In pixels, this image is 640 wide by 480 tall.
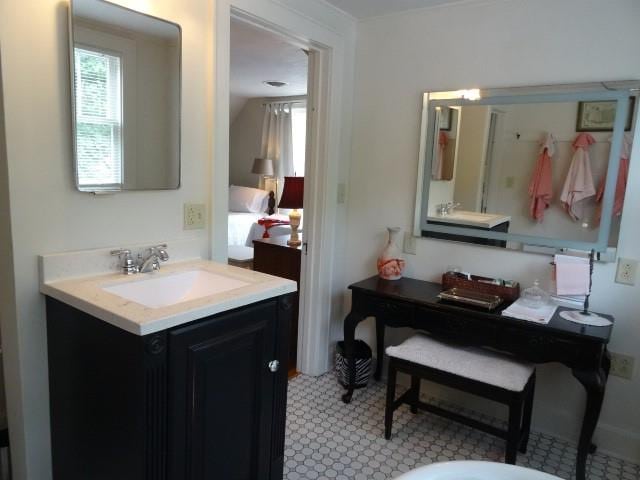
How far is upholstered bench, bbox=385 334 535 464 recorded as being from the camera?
1990mm

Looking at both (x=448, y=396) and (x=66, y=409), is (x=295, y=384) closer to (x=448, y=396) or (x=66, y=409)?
(x=448, y=396)

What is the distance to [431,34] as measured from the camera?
2.57 m

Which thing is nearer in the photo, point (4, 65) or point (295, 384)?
point (4, 65)

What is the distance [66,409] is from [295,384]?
1.47 meters

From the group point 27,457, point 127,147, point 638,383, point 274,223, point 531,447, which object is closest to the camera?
point 27,457

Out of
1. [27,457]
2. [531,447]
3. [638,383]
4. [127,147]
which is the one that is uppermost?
[127,147]

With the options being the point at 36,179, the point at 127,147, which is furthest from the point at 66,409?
the point at 127,147

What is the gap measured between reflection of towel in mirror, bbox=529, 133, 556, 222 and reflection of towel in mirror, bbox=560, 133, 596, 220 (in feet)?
0.27

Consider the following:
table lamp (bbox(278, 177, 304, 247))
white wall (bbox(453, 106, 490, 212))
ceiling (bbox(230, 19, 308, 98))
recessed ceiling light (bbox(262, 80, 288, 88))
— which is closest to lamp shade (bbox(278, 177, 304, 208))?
table lamp (bbox(278, 177, 304, 247))

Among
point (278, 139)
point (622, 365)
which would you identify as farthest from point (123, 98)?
point (278, 139)

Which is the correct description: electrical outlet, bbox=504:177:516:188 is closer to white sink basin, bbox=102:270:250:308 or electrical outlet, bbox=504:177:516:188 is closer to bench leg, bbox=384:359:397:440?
bench leg, bbox=384:359:397:440

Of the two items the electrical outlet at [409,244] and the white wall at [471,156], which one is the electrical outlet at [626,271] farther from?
the electrical outlet at [409,244]

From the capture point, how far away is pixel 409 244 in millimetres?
2781

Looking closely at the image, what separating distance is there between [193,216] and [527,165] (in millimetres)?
1640
